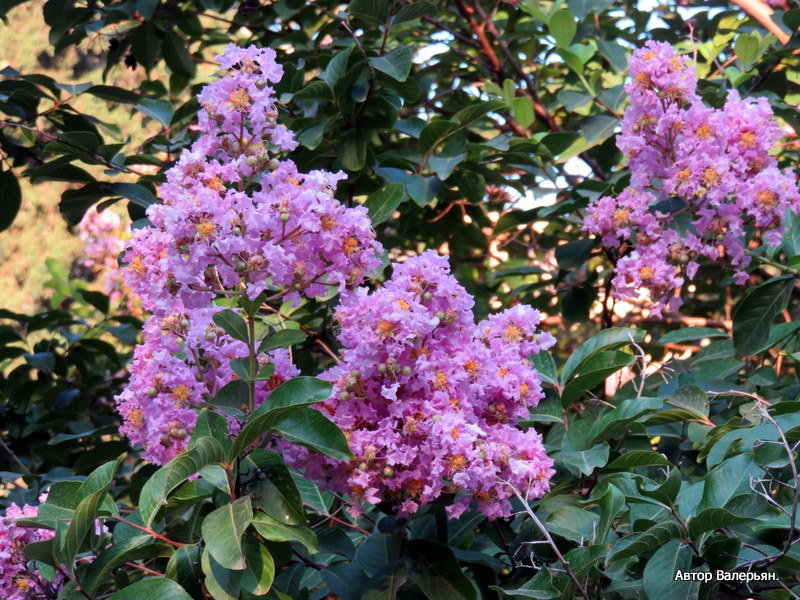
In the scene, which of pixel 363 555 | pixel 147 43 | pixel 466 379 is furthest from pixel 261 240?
pixel 147 43

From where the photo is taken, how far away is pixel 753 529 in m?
0.99

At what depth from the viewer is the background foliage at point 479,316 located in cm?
91

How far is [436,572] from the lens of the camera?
3.17 feet

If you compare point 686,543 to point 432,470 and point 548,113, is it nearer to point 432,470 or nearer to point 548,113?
point 432,470

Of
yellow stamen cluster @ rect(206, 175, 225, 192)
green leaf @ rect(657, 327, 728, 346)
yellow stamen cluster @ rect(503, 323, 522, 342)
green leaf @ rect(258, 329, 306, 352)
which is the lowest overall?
green leaf @ rect(657, 327, 728, 346)

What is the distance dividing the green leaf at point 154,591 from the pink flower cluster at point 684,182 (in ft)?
2.98

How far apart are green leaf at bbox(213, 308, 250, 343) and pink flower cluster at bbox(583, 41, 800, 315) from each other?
742mm

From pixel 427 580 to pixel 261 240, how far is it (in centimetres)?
42

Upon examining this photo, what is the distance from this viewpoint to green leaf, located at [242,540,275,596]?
859 mm

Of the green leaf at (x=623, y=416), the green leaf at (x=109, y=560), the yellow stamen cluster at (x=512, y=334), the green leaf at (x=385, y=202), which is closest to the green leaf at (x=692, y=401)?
the green leaf at (x=623, y=416)

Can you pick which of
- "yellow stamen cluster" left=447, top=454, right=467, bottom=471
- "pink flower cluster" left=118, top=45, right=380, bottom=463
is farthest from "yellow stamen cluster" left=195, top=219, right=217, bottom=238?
"yellow stamen cluster" left=447, top=454, right=467, bottom=471

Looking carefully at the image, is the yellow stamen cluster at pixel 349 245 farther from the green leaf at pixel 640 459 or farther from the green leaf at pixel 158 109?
the green leaf at pixel 158 109

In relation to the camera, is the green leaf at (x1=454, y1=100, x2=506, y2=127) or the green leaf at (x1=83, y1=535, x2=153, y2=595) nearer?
the green leaf at (x1=83, y1=535, x2=153, y2=595)

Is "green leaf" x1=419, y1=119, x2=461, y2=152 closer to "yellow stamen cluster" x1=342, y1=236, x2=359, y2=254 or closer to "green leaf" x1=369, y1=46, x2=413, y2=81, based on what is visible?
"green leaf" x1=369, y1=46, x2=413, y2=81
